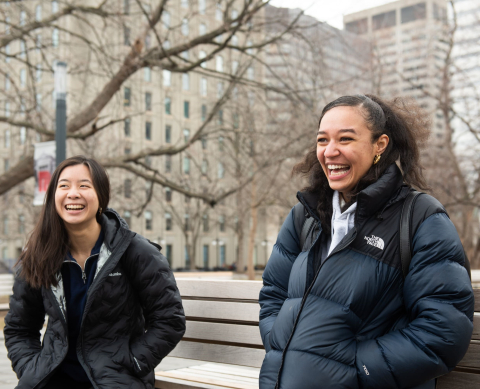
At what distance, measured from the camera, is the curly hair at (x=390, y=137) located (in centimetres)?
269

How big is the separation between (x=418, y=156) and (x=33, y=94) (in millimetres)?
10144

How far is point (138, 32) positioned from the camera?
42.4ft

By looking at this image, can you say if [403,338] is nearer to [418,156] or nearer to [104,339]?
[418,156]

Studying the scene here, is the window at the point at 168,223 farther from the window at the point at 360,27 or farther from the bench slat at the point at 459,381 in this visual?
the bench slat at the point at 459,381

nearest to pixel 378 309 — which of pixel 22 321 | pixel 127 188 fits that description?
pixel 22 321

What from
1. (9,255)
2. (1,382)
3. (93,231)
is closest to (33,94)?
(1,382)

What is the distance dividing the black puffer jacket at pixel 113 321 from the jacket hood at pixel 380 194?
52.4 inches

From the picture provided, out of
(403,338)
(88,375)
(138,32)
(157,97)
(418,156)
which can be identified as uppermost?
(157,97)

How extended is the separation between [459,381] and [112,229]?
1.96 meters

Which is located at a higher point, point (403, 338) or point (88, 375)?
point (403, 338)

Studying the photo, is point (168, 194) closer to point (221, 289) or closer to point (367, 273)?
point (221, 289)

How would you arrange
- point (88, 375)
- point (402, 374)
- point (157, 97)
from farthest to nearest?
point (157, 97) < point (88, 375) < point (402, 374)

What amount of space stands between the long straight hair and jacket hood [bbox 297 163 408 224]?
1639mm

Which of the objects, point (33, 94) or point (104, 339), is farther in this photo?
point (33, 94)
